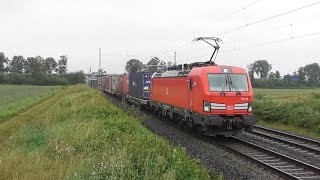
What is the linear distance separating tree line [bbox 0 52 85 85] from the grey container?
9685 cm

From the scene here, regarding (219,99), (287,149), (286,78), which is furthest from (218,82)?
(286,78)

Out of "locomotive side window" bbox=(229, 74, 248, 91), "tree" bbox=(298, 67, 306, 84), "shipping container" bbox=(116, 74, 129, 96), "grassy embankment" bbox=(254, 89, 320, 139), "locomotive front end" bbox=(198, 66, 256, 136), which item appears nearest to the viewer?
"locomotive front end" bbox=(198, 66, 256, 136)

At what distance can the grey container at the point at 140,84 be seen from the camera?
102 ft

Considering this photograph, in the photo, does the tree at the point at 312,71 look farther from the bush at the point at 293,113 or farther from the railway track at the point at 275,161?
the railway track at the point at 275,161

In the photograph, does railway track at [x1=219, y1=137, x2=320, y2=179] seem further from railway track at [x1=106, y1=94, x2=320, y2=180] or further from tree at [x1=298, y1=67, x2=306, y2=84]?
tree at [x1=298, y1=67, x2=306, y2=84]

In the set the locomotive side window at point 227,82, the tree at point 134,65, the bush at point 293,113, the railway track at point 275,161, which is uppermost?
the tree at point 134,65

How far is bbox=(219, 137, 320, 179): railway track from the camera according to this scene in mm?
10805

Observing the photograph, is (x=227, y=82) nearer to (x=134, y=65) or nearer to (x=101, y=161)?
(x=101, y=161)

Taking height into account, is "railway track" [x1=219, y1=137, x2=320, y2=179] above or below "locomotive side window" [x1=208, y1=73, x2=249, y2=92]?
below

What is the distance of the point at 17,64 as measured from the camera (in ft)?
554

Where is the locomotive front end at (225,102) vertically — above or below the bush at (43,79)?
above

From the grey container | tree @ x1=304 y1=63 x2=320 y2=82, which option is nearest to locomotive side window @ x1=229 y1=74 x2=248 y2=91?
the grey container

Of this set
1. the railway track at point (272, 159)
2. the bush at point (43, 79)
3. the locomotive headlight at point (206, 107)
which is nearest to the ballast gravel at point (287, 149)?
the railway track at point (272, 159)

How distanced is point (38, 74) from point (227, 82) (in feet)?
392
